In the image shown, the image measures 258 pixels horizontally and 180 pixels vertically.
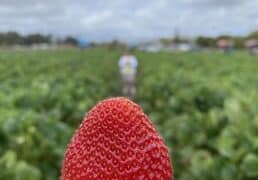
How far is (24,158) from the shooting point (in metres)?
6.32

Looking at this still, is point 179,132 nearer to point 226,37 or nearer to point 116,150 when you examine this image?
point 116,150

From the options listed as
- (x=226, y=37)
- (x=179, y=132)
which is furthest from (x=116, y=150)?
(x=226, y=37)

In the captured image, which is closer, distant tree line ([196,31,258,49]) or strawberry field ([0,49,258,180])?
strawberry field ([0,49,258,180])

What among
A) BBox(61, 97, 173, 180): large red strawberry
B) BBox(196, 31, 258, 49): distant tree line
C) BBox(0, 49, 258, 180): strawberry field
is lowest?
BBox(196, 31, 258, 49): distant tree line

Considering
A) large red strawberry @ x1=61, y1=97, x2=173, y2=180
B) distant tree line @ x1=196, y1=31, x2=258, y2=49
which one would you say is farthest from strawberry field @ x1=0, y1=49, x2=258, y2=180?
distant tree line @ x1=196, y1=31, x2=258, y2=49

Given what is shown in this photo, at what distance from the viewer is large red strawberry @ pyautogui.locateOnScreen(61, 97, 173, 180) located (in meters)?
0.74

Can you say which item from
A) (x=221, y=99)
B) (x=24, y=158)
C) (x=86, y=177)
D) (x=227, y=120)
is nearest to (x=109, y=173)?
(x=86, y=177)

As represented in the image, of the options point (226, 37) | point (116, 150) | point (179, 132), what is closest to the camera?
point (116, 150)

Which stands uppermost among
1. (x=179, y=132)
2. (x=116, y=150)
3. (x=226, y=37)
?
(x=116, y=150)

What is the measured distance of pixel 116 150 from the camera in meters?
0.76

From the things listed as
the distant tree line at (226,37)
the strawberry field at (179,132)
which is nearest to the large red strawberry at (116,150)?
the strawberry field at (179,132)

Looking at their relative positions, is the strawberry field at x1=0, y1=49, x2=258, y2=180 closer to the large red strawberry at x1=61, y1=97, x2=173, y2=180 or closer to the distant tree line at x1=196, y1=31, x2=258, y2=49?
the large red strawberry at x1=61, y1=97, x2=173, y2=180

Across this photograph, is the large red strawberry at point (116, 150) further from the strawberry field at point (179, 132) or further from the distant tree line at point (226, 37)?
the distant tree line at point (226, 37)

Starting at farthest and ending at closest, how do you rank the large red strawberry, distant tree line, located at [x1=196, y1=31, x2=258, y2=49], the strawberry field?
distant tree line, located at [x1=196, y1=31, x2=258, y2=49]
the strawberry field
the large red strawberry
